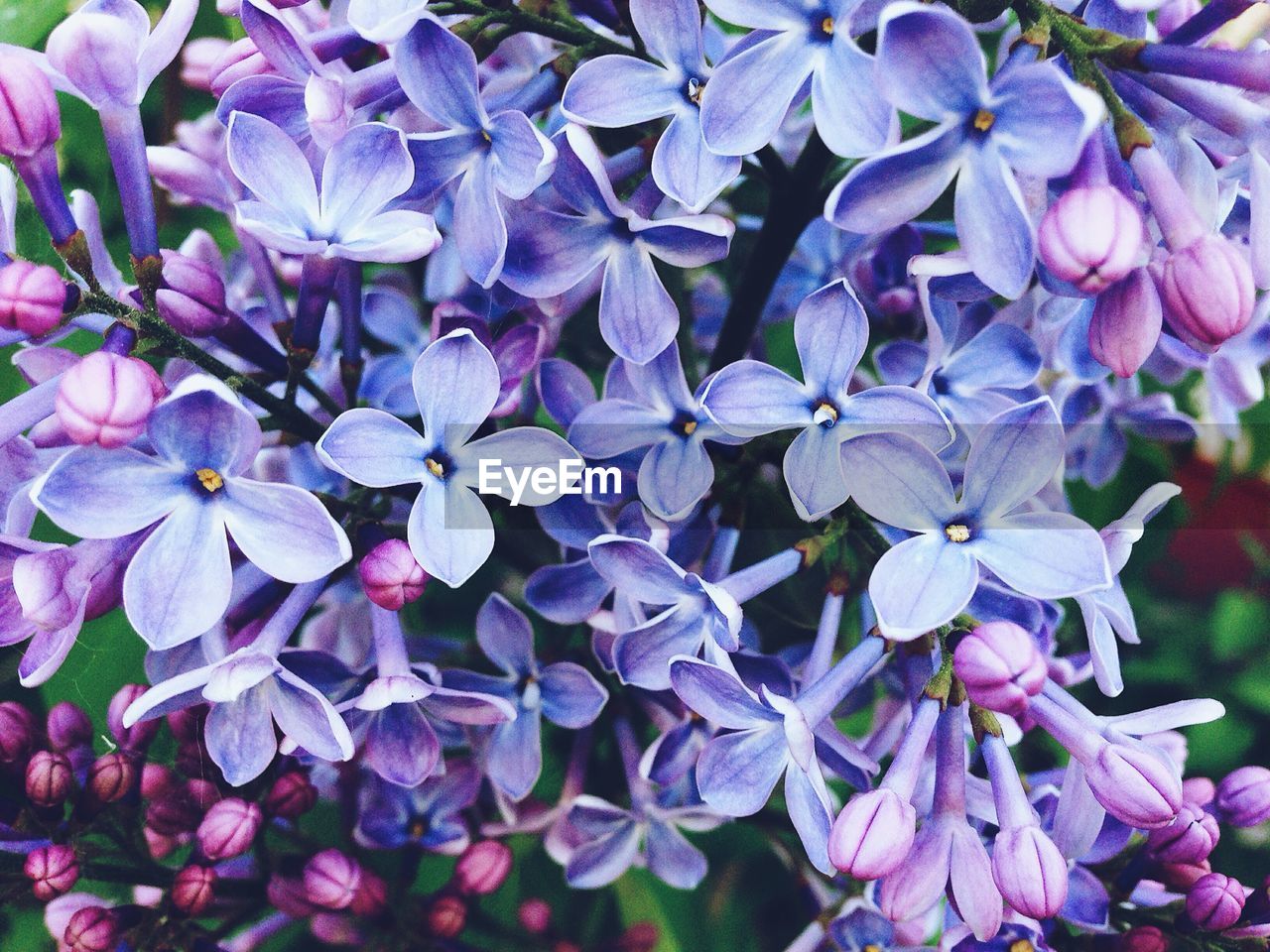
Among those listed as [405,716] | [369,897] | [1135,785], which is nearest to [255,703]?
[405,716]

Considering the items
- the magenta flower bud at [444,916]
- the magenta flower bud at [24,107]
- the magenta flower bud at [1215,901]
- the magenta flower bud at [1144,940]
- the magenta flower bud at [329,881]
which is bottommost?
the magenta flower bud at [444,916]

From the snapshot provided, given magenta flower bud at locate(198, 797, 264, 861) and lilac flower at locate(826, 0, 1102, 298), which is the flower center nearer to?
lilac flower at locate(826, 0, 1102, 298)

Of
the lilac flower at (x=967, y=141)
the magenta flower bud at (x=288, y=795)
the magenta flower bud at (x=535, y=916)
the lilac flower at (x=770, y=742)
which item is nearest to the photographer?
the lilac flower at (x=967, y=141)

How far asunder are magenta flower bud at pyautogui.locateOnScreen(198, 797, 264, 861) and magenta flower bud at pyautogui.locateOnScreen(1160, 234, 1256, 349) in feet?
1.66

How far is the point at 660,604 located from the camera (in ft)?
1.91

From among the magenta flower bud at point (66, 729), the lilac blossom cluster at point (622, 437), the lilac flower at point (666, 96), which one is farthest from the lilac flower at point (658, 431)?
the magenta flower bud at point (66, 729)

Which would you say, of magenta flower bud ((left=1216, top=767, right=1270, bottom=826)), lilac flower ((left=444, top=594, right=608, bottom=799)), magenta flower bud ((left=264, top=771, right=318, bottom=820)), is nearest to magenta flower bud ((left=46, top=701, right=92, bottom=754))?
magenta flower bud ((left=264, top=771, right=318, bottom=820))

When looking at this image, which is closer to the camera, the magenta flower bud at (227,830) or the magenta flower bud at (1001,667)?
the magenta flower bud at (1001,667)

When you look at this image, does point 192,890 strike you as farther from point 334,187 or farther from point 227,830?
point 334,187

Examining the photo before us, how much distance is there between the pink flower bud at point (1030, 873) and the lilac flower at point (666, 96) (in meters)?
0.32

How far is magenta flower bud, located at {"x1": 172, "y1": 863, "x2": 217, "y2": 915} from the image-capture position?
0.61 meters

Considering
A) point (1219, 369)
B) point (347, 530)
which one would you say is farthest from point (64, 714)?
point (1219, 369)

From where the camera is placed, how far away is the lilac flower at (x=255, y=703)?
1.67 ft

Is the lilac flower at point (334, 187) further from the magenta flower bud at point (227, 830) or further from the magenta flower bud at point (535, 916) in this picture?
the magenta flower bud at point (535, 916)
